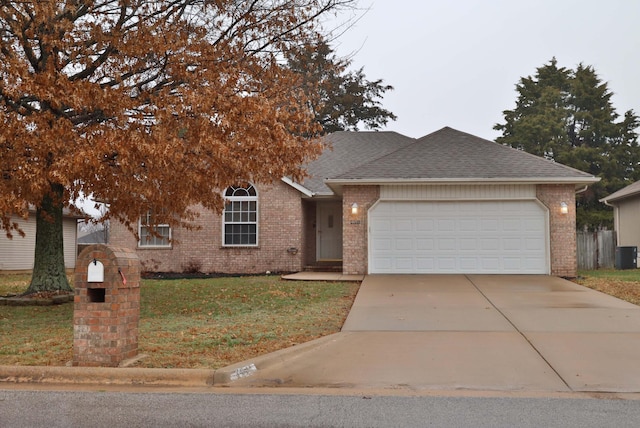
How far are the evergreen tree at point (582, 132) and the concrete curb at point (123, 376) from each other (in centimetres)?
3537

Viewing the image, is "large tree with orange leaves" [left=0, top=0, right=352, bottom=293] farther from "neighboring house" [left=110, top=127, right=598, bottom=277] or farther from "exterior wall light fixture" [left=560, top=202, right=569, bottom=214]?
"exterior wall light fixture" [left=560, top=202, right=569, bottom=214]

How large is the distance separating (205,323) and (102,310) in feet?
10.3

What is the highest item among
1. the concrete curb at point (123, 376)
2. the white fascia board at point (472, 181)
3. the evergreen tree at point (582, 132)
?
the evergreen tree at point (582, 132)

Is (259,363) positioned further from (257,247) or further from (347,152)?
(347,152)

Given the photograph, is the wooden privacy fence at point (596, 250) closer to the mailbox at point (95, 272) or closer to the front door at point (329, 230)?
the front door at point (329, 230)

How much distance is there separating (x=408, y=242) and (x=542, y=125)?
27273 mm

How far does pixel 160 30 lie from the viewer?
35.8 feet

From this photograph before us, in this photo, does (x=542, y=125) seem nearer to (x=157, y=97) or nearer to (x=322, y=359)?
(x=157, y=97)

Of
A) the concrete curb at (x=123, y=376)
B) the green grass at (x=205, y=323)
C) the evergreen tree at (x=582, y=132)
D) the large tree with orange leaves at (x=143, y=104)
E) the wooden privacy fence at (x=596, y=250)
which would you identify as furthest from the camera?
the evergreen tree at (x=582, y=132)

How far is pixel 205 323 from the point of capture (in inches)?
373

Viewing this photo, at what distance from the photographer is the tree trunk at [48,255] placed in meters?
12.6

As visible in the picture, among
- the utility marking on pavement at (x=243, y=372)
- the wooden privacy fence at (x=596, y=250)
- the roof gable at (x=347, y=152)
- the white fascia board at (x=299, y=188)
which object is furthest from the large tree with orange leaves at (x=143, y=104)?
the wooden privacy fence at (x=596, y=250)

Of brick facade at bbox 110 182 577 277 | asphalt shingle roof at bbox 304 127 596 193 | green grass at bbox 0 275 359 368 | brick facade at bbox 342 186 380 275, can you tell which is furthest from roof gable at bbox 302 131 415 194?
green grass at bbox 0 275 359 368

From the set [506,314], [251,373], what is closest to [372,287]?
[506,314]
